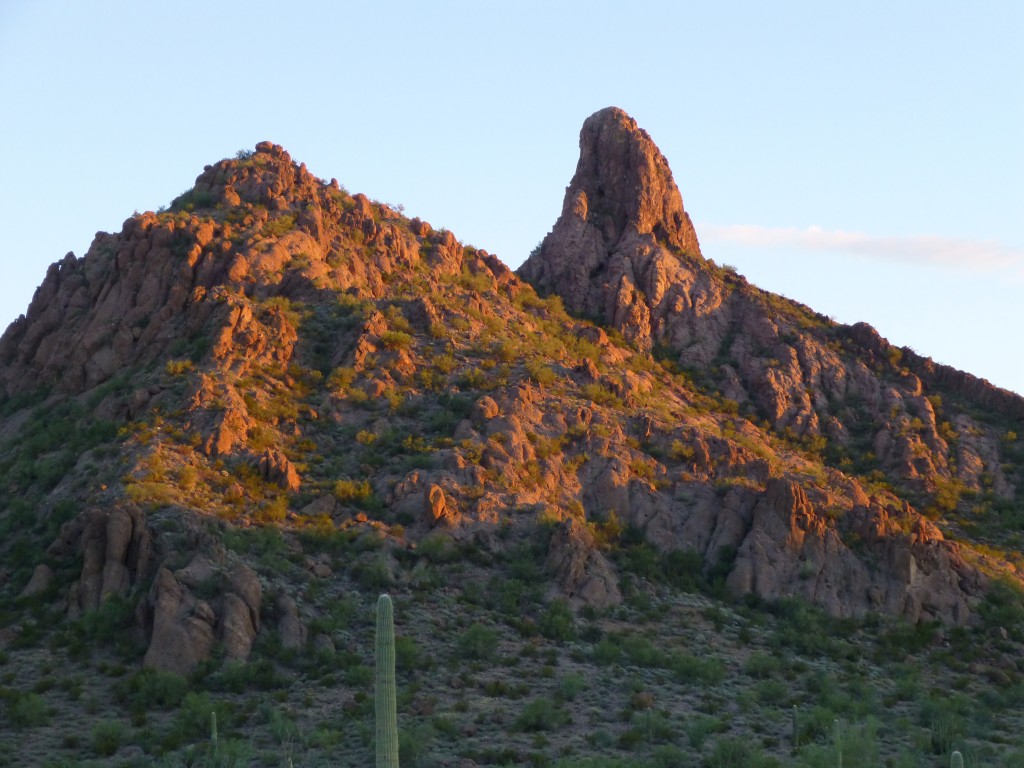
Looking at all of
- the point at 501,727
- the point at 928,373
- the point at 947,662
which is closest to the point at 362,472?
the point at 501,727

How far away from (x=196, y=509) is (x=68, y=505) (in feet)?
15.3

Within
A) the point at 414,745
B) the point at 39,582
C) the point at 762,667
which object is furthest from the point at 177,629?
the point at 762,667

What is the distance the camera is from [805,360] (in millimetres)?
63594

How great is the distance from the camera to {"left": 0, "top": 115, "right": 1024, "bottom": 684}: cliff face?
46438 mm

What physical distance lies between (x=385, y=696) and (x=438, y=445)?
23547 mm

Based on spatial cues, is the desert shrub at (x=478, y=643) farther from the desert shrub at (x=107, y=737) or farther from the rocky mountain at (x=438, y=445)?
the desert shrub at (x=107, y=737)

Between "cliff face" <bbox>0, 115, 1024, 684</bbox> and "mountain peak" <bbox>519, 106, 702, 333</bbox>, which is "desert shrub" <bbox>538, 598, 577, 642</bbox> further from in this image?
"mountain peak" <bbox>519, 106, 702, 333</bbox>

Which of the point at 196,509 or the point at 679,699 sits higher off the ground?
the point at 196,509

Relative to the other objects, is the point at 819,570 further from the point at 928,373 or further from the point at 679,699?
the point at 928,373

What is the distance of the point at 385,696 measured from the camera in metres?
27.3

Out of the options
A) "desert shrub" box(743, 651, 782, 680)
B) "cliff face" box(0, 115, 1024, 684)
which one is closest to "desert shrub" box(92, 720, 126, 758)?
"cliff face" box(0, 115, 1024, 684)

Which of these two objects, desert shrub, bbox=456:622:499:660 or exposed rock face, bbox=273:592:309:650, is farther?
desert shrub, bbox=456:622:499:660

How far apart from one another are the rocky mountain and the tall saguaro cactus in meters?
9.21

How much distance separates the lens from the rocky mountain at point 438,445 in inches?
1693
